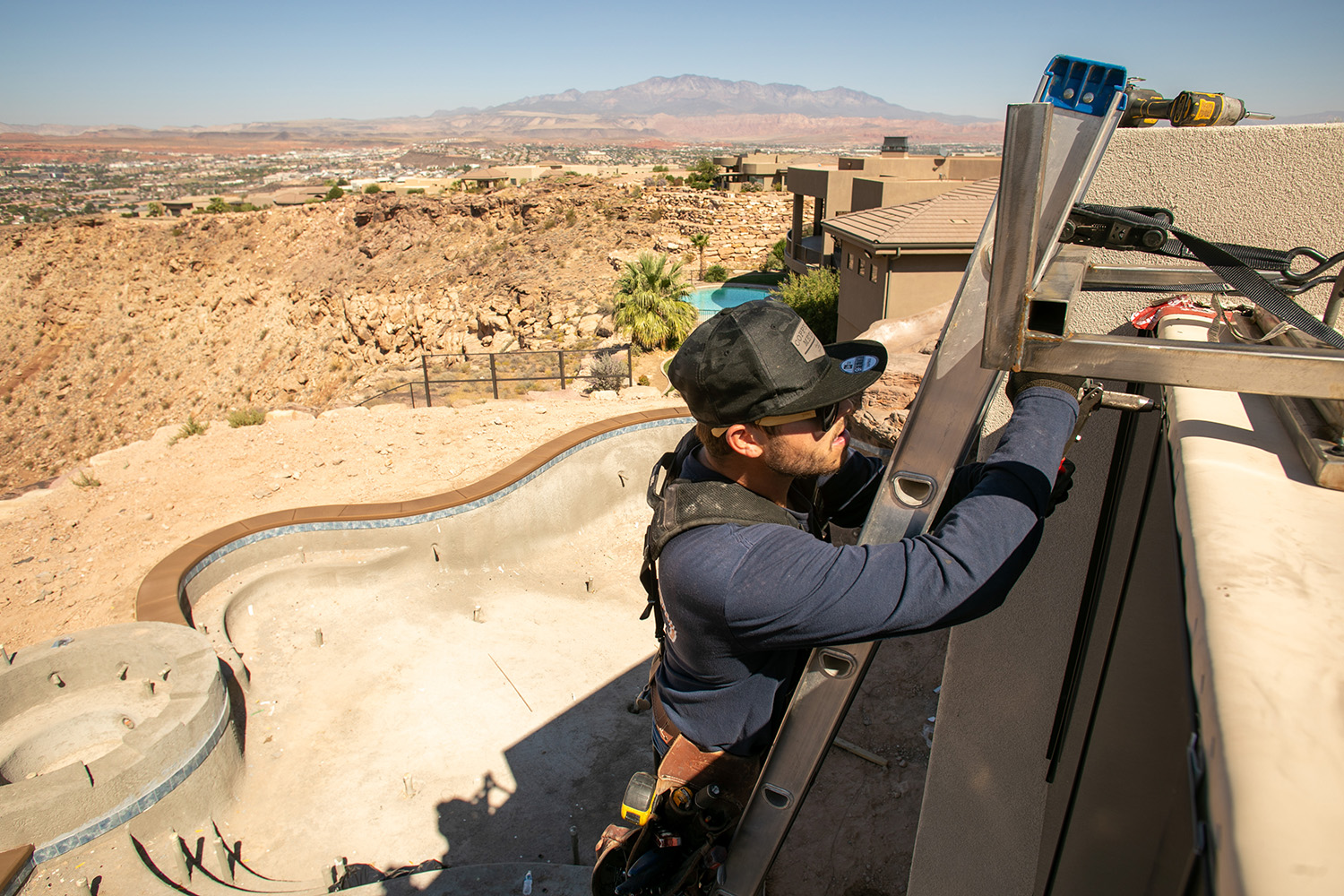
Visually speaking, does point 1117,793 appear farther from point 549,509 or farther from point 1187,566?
point 549,509

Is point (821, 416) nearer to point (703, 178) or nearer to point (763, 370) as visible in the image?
point (763, 370)

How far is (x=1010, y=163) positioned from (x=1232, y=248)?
936 mm

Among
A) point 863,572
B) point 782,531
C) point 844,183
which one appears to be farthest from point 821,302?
point 863,572

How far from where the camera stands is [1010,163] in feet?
3.93

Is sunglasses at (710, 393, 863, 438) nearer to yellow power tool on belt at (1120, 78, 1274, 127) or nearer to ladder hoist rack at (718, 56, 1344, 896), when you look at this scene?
ladder hoist rack at (718, 56, 1344, 896)

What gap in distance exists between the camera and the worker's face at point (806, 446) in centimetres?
190

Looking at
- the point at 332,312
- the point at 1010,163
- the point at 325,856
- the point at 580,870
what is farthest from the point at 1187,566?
the point at 332,312

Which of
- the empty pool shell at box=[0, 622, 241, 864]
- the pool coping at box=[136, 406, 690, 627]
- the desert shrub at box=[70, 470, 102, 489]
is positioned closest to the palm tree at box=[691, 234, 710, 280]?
the pool coping at box=[136, 406, 690, 627]

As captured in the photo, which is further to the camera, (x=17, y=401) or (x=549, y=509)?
(x=17, y=401)

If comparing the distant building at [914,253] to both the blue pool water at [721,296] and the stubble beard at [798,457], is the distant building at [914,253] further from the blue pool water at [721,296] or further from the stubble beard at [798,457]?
the stubble beard at [798,457]

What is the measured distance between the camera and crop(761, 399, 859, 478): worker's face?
1.90 metres

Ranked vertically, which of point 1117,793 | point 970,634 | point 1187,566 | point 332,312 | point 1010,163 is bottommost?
point 332,312

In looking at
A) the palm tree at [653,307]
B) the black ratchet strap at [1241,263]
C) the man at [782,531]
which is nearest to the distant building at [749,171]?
the palm tree at [653,307]

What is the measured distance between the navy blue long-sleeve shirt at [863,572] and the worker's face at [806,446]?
21cm
